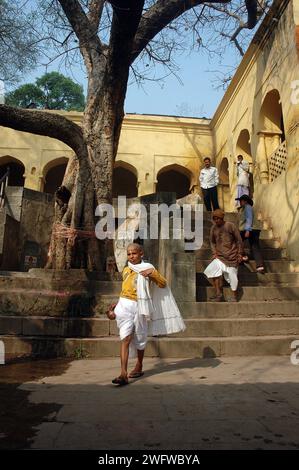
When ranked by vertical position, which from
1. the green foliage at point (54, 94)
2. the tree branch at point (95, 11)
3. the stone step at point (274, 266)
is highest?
the green foliage at point (54, 94)

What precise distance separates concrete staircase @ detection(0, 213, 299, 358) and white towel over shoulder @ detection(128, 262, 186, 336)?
0.92m

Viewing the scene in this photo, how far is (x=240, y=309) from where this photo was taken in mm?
5758

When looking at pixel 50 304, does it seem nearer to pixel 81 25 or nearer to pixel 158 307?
pixel 158 307

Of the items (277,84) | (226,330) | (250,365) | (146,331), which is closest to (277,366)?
(250,365)

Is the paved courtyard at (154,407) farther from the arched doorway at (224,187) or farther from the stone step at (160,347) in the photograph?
the arched doorway at (224,187)

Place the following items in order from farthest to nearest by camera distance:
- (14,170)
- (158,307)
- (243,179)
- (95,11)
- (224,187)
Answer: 1. (14,170)
2. (224,187)
3. (243,179)
4. (95,11)
5. (158,307)

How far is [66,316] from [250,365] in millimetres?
2887

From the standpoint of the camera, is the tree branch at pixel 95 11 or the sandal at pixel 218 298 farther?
the tree branch at pixel 95 11

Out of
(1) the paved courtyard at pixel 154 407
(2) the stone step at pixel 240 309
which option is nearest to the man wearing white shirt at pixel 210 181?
(2) the stone step at pixel 240 309

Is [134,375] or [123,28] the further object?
[123,28]

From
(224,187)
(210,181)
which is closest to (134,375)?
(210,181)

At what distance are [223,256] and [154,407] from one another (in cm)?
373

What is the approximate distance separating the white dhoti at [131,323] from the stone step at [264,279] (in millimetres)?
2704

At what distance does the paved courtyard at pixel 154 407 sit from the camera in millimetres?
2141
